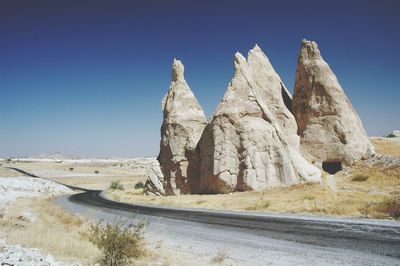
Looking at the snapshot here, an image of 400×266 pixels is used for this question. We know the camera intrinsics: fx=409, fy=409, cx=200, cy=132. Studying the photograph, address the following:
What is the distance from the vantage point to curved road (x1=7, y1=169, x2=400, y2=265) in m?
10.1

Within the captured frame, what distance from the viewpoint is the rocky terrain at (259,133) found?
1297 inches

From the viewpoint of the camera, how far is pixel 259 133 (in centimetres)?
3350

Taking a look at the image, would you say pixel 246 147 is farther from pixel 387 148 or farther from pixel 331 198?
pixel 387 148

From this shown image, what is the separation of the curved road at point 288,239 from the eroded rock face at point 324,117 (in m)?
21.0

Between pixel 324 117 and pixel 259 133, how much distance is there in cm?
906

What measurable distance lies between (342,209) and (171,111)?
2497 centimetres

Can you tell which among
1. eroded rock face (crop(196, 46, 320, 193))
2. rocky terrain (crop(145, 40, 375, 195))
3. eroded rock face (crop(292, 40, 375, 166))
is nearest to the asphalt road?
eroded rock face (crop(196, 46, 320, 193))

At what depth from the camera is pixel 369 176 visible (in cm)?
3353

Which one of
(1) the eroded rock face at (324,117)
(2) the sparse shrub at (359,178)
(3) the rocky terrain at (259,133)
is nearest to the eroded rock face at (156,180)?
(3) the rocky terrain at (259,133)

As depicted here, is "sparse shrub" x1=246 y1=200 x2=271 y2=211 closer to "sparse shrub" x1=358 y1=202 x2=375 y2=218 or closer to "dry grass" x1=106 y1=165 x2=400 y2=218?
"dry grass" x1=106 y1=165 x2=400 y2=218

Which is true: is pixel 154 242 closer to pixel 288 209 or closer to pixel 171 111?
pixel 288 209

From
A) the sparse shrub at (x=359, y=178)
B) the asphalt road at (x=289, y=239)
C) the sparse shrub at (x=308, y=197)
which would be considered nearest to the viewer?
the asphalt road at (x=289, y=239)

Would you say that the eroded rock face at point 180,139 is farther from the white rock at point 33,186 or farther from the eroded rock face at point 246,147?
the white rock at point 33,186

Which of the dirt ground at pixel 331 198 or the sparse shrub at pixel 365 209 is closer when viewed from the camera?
the sparse shrub at pixel 365 209
